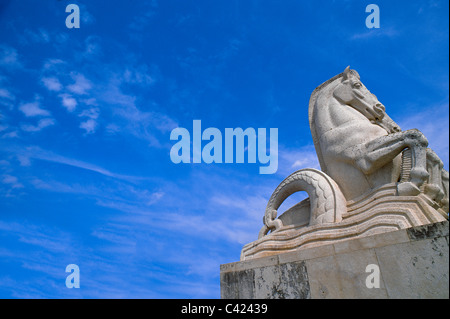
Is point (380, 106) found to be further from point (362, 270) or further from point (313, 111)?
point (362, 270)

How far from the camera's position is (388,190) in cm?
521

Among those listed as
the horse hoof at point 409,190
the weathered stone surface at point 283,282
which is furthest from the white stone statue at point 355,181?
the weathered stone surface at point 283,282

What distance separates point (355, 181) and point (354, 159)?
0.48 metres

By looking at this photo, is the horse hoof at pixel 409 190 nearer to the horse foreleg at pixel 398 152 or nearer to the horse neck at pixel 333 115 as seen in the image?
the horse foreleg at pixel 398 152

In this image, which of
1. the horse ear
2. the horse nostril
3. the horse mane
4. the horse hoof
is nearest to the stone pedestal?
the horse hoof

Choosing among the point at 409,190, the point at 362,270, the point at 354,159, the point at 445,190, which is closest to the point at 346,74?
the point at 354,159

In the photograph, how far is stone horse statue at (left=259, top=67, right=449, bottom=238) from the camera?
5.32 metres

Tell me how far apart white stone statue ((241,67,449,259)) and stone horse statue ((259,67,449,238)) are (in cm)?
2

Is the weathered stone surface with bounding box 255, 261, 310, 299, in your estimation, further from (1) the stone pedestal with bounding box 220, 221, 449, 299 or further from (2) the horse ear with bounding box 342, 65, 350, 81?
(2) the horse ear with bounding box 342, 65, 350, 81

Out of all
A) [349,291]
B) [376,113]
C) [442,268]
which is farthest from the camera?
[376,113]

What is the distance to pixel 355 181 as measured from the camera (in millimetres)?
6059
